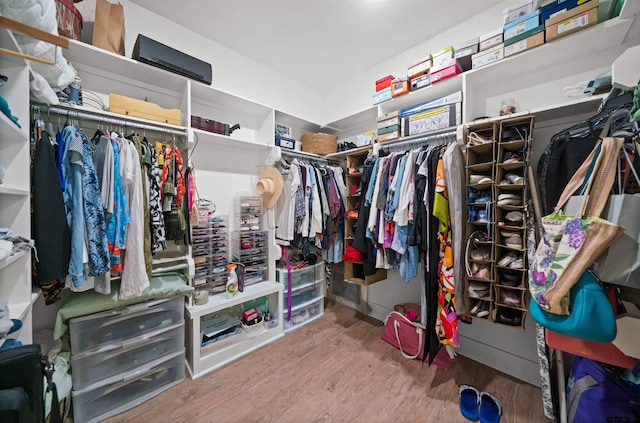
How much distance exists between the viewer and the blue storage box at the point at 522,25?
142 cm

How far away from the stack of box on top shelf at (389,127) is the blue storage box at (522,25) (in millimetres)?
830

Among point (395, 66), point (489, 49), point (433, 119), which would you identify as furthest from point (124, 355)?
point (395, 66)

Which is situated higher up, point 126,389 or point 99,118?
point 99,118

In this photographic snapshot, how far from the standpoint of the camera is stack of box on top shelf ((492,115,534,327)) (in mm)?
1370

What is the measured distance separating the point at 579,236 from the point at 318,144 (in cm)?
218

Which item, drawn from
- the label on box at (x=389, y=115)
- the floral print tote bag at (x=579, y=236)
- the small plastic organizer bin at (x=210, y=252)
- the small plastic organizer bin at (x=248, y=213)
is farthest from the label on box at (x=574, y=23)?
the small plastic organizer bin at (x=210, y=252)

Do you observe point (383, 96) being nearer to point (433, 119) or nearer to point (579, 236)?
point (433, 119)

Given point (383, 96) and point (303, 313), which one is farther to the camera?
point (303, 313)

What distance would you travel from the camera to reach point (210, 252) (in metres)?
1.95

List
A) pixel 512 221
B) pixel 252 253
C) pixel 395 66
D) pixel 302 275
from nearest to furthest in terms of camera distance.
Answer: pixel 512 221 → pixel 252 253 → pixel 395 66 → pixel 302 275

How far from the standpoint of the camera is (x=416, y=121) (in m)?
1.96

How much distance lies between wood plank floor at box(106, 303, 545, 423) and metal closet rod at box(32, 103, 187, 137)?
1.84 m

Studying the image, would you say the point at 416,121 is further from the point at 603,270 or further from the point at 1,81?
the point at 1,81

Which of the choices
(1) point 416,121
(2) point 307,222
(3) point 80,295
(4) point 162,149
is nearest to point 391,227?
(2) point 307,222
